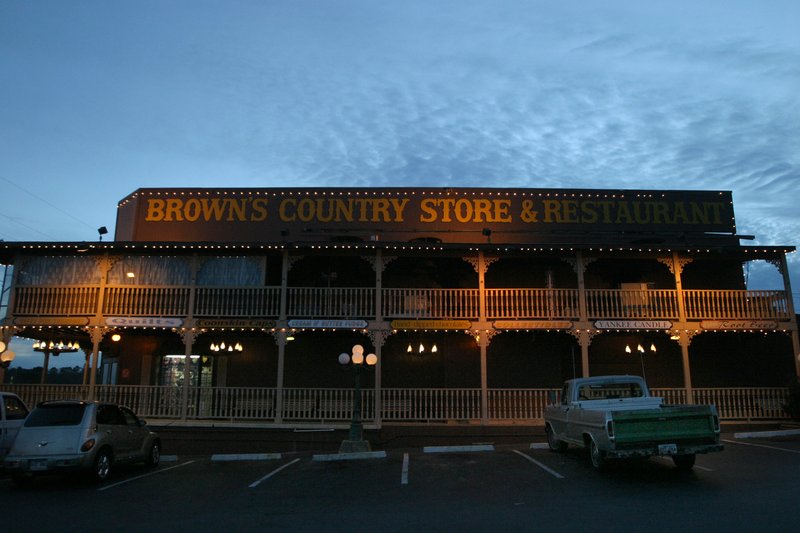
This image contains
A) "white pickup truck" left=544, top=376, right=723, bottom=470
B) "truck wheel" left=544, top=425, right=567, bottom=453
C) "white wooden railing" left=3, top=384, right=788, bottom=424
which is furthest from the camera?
"white wooden railing" left=3, top=384, right=788, bottom=424

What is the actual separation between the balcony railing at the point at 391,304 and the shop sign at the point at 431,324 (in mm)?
195

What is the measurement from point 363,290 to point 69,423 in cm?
1041

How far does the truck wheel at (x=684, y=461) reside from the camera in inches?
433

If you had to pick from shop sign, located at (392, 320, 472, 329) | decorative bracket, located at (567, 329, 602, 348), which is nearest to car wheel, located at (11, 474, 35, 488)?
shop sign, located at (392, 320, 472, 329)

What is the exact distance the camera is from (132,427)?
1305 cm

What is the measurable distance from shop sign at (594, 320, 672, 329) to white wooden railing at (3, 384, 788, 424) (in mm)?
1970

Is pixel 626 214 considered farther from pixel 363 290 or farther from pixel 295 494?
pixel 295 494

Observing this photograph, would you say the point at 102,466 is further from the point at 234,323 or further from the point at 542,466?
the point at 542,466

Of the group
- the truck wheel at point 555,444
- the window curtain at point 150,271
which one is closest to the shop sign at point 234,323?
the window curtain at point 150,271

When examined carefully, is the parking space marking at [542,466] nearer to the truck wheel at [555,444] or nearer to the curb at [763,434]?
the truck wheel at [555,444]

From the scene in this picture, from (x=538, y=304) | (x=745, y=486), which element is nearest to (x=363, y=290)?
(x=538, y=304)

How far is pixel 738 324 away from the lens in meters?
18.9

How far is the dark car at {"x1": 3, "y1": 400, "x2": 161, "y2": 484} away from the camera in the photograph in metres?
10.8

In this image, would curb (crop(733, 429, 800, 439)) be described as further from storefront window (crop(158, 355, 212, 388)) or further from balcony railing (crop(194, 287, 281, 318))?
storefront window (crop(158, 355, 212, 388))
